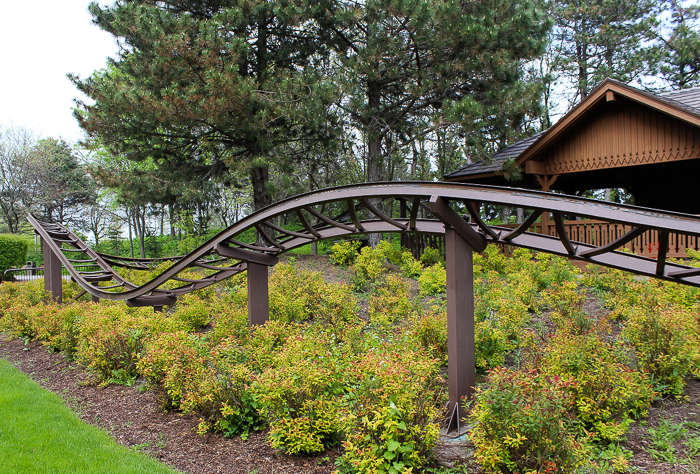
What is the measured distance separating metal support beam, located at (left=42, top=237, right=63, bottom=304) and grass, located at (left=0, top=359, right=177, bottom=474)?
5.56 m

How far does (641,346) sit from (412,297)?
186 inches

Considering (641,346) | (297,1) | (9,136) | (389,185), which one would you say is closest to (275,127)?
(297,1)

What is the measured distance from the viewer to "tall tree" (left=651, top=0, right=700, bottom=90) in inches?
736

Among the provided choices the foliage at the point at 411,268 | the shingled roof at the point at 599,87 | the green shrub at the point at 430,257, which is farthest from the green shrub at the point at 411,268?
the shingled roof at the point at 599,87

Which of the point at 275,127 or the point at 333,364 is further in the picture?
the point at 275,127

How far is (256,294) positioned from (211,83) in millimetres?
7040

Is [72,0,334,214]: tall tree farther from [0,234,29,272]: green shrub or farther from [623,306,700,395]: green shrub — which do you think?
[623,306,700,395]: green shrub

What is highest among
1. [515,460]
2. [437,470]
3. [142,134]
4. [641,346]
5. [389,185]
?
[142,134]

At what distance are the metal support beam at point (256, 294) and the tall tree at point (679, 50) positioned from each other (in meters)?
20.5

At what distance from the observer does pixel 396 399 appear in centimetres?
314

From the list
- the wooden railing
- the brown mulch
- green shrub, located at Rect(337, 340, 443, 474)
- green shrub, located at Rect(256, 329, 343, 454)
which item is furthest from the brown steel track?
the wooden railing

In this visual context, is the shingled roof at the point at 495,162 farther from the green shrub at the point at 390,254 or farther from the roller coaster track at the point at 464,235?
the roller coaster track at the point at 464,235

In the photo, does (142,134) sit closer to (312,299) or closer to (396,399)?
(312,299)

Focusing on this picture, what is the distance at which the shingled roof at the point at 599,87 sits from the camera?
9.20 m
